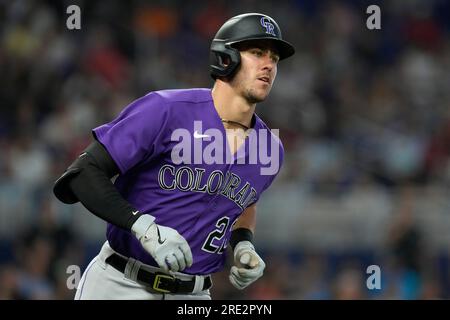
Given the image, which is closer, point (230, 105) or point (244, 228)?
point (230, 105)

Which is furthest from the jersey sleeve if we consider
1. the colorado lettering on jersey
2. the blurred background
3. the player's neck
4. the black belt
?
the blurred background

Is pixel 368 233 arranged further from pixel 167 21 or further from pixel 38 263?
pixel 167 21

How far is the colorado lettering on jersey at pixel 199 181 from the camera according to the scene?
12.4 feet

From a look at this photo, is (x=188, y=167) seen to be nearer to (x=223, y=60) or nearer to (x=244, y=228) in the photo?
(x=223, y=60)

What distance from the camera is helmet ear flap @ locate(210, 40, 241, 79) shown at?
3.83 meters

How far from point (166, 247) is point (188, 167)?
501mm

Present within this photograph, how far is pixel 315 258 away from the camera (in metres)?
7.58

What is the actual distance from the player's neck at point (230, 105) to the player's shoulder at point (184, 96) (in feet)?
0.18

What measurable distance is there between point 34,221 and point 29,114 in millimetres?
1668

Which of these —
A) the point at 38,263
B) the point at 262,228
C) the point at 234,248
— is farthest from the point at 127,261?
the point at 262,228

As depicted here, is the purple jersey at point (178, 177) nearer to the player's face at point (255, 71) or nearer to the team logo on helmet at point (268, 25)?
the player's face at point (255, 71)

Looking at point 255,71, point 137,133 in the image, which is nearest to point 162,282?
point 137,133

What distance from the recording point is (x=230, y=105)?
3.90 metres

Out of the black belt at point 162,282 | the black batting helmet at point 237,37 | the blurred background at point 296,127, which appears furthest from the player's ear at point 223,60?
the blurred background at point 296,127
